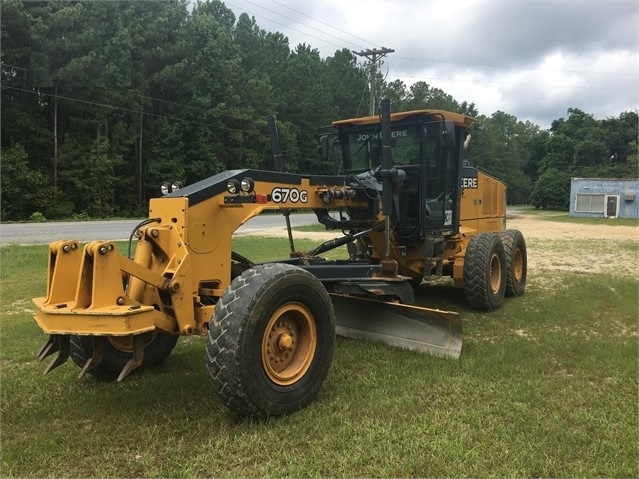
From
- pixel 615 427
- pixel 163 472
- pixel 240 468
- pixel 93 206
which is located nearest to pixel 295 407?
pixel 240 468

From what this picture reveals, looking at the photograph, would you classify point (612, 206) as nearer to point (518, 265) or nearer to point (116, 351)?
point (518, 265)

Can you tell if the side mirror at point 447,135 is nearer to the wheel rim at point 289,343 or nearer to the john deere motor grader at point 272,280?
the john deere motor grader at point 272,280

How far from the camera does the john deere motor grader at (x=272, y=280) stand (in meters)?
3.78

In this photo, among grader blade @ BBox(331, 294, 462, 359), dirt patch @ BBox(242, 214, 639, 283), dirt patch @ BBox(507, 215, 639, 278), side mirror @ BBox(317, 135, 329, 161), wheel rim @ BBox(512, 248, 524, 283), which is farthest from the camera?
dirt patch @ BBox(507, 215, 639, 278)

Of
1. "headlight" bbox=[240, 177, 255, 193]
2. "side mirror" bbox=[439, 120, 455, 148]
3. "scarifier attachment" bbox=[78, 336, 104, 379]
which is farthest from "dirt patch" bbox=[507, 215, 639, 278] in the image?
"scarifier attachment" bbox=[78, 336, 104, 379]

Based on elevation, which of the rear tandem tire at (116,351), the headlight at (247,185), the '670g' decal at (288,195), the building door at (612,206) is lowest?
the rear tandem tire at (116,351)

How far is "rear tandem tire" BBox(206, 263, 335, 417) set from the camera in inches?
147

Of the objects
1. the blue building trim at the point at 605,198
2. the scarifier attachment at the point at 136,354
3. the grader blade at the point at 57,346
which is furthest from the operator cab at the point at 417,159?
the blue building trim at the point at 605,198

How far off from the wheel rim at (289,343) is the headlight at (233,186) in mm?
1118

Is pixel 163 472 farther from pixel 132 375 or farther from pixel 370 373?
pixel 370 373

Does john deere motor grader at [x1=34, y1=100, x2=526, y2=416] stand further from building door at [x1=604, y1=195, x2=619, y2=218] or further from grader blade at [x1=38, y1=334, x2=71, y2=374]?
building door at [x1=604, y1=195, x2=619, y2=218]

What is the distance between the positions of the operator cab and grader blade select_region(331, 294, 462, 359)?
131 cm

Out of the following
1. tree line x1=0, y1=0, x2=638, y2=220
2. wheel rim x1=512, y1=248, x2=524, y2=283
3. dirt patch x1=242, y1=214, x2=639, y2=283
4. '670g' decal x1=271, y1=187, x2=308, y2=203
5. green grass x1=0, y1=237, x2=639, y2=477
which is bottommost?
green grass x1=0, y1=237, x2=639, y2=477

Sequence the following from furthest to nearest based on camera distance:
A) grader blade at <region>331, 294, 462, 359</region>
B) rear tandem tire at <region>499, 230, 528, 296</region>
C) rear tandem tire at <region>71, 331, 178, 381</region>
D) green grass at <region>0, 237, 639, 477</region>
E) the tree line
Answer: the tree line < rear tandem tire at <region>499, 230, 528, 296</region> < grader blade at <region>331, 294, 462, 359</region> < rear tandem tire at <region>71, 331, 178, 381</region> < green grass at <region>0, 237, 639, 477</region>
